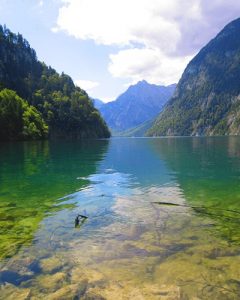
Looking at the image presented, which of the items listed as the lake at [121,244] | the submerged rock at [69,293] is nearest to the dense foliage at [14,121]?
the lake at [121,244]

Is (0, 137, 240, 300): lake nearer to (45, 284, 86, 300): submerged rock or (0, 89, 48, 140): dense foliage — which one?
(45, 284, 86, 300): submerged rock

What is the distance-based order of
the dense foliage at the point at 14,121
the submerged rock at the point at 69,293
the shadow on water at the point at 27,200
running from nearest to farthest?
the submerged rock at the point at 69,293 → the shadow on water at the point at 27,200 → the dense foliage at the point at 14,121

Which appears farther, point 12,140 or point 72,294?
point 12,140

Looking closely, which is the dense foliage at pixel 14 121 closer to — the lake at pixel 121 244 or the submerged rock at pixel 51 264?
the lake at pixel 121 244

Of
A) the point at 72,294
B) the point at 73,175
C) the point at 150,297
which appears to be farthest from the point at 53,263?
the point at 73,175

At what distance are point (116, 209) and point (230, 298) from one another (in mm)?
11724

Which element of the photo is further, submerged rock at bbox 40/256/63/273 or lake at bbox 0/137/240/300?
submerged rock at bbox 40/256/63/273

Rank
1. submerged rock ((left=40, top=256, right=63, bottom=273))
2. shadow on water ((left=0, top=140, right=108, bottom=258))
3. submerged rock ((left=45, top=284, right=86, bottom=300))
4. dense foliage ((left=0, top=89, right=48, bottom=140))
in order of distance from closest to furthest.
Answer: submerged rock ((left=45, top=284, right=86, bottom=300))
submerged rock ((left=40, top=256, right=63, bottom=273))
shadow on water ((left=0, top=140, right=108, bottom=258))
dense foliage ((left=0, top=89, right=48, bottom=140))

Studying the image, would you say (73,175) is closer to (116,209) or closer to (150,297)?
(116,209)

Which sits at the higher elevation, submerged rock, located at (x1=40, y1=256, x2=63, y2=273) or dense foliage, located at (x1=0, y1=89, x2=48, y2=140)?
dense foliage, located at (x1=0, y1=89, x2=48, y2=140)

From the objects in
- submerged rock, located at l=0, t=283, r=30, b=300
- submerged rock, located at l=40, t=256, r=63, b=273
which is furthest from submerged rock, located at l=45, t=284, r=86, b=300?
submerged rock, located at l=40, t=256, r=63, b=273

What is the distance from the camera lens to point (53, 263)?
38.6 feet

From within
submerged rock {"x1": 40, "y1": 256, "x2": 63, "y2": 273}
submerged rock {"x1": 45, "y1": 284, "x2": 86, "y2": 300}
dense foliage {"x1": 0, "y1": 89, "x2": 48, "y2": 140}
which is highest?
dense foliage {"x1": 0, "y1": 89, "x2": 48, "y2": 140}

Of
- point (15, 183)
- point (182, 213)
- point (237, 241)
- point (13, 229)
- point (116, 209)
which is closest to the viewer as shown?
point (237, 241)
